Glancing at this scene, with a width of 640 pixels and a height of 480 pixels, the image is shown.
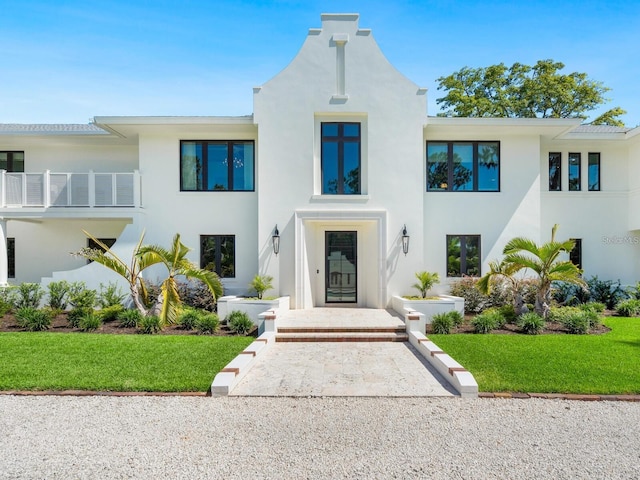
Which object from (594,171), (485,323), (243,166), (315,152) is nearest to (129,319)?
(243,166)

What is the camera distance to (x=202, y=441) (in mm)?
4703

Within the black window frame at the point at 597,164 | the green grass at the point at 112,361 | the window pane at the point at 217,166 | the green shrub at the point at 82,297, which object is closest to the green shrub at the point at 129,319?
the green grass at the point at 112,361

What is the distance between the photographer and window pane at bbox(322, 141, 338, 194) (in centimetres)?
1362

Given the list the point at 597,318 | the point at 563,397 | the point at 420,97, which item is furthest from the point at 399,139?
the point at 563,397

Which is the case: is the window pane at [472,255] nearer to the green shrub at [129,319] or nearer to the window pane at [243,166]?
the window pane at [243,166]

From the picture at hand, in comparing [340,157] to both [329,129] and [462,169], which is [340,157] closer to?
[329,129]

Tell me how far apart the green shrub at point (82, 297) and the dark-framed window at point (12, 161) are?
688cm

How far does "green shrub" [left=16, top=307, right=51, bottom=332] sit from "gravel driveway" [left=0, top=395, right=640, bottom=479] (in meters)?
5.53

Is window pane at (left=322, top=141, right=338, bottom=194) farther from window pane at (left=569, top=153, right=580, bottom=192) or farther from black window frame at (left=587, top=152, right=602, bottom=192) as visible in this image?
black window frame at (left=587, top=152, right=602, bottom=192)

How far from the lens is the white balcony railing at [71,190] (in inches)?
546

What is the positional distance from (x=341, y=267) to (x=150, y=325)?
645 cm

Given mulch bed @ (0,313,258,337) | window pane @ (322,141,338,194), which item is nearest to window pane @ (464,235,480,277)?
window pane @ (322,141,338,194)

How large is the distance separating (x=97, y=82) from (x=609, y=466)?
17616 millimetres

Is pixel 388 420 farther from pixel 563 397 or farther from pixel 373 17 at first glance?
pixel 373 17
